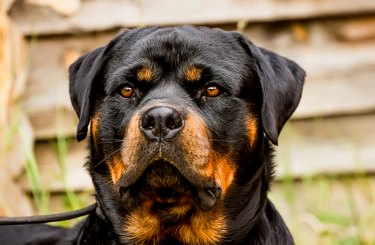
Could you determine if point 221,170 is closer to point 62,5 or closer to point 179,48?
point 179,48

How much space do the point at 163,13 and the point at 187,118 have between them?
2.25m

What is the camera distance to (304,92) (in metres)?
5.61

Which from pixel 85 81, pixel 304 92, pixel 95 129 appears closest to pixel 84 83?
pixel 85 81

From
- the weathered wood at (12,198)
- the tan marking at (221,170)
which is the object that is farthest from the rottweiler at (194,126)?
the weathered wood at (12,198)

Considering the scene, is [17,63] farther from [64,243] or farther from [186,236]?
[186,236]

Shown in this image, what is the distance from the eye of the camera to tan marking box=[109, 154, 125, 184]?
3549 millimetres

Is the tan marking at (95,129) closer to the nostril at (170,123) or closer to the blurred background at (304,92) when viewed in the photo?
the nostril at (170,123)

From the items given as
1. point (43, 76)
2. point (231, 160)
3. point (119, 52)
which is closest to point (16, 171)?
point (43, 76)

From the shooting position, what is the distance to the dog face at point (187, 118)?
347cm

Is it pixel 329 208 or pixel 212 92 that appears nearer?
pixel 212 92

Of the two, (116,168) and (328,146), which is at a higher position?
(116,168)

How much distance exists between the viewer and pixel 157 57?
3.70m

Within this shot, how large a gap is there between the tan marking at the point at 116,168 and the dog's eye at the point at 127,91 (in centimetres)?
25

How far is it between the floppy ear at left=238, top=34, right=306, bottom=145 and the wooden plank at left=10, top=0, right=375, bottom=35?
1.70 metres
